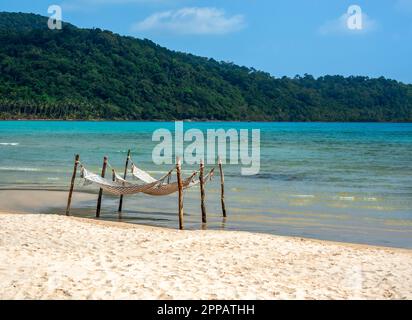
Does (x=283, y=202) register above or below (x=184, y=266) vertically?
below

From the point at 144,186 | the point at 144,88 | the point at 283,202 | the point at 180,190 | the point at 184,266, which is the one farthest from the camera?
the point at 144,88

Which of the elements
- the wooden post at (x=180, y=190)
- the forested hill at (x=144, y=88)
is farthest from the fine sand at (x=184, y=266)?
the forested hill at (x=144, y=88)

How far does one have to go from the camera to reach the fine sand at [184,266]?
209 inches

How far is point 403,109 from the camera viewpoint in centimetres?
12294

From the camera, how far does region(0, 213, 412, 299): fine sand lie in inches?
209

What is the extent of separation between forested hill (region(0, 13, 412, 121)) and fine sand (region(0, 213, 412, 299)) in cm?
9125

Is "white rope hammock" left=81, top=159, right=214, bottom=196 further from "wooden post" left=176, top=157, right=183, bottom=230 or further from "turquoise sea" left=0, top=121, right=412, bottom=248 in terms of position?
"turquoise sea" left=0, top=121, right=412, bottom=248

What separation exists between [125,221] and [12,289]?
5.41 metres

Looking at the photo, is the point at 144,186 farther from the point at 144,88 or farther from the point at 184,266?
the point at 144,88

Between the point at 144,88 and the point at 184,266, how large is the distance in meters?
98.7

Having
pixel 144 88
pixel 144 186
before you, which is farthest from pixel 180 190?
pixel 144 88

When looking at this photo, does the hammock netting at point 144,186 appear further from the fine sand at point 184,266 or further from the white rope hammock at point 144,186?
the fine sand at point 184,266

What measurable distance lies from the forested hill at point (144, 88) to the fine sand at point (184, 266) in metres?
91.3

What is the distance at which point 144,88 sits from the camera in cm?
10344
